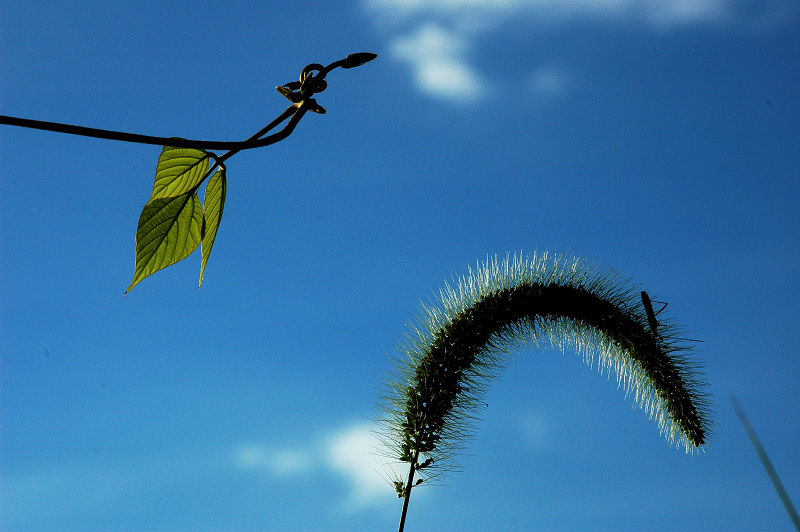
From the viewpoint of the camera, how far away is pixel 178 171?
72 centimetres

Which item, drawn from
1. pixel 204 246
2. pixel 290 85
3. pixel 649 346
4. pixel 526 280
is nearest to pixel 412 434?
pixel 526 280

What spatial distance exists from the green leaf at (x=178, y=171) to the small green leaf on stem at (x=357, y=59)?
233 millimetres

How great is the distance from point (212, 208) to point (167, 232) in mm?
61

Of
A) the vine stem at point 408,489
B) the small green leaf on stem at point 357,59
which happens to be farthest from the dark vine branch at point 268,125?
the vine stem at point 408,489

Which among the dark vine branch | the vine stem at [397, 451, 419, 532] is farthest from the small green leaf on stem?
the vine stem at [397, 451, 419, 532]

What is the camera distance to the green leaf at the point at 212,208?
686 mm

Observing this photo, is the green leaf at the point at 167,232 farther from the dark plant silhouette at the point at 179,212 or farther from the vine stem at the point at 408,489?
the vine stem at the point at 408,489

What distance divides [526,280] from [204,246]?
173 cm

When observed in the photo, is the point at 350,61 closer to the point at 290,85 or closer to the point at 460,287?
the point at 290,85

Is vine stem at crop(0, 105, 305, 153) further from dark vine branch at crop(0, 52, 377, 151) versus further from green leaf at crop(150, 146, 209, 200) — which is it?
green leaf at crop(150, 146, 209, 200)

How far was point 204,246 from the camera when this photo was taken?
704 mm

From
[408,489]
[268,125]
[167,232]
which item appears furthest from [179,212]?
[408,489]

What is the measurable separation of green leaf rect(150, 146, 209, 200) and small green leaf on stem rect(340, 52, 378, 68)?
23cm

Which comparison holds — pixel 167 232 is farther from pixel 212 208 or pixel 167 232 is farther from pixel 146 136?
pixel 146 136
